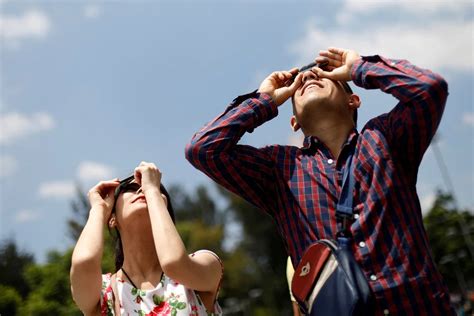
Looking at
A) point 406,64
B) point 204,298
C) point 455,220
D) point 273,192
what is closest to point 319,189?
point 273,192

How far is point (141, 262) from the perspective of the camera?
3.04 metres

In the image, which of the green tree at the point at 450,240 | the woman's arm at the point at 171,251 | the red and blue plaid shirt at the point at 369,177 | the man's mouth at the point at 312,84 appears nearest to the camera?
the red and blue plaid shirt at the point at 369,177

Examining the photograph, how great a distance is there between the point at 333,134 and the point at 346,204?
445mm

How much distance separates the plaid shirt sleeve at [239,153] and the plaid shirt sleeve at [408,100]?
0.49 metres

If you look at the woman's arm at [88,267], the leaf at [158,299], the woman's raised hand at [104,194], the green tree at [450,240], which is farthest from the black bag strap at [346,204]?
the green tree at [450,240]

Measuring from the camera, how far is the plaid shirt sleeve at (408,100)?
7.96ft

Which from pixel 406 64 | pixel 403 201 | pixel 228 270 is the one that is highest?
pixel 228 270

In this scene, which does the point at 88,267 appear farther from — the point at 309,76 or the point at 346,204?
the point at 309,76

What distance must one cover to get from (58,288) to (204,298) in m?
17.1

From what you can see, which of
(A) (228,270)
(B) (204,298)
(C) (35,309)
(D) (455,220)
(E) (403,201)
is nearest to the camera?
(E) (403,201)

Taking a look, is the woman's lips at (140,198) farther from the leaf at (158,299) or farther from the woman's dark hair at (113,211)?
the leaf at (158,299)

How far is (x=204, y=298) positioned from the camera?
296 centimetres

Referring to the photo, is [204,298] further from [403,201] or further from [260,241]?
[260,241]

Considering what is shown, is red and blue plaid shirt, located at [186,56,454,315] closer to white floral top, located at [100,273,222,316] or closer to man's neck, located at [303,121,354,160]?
man's neck, located at [303,121,354,160]
